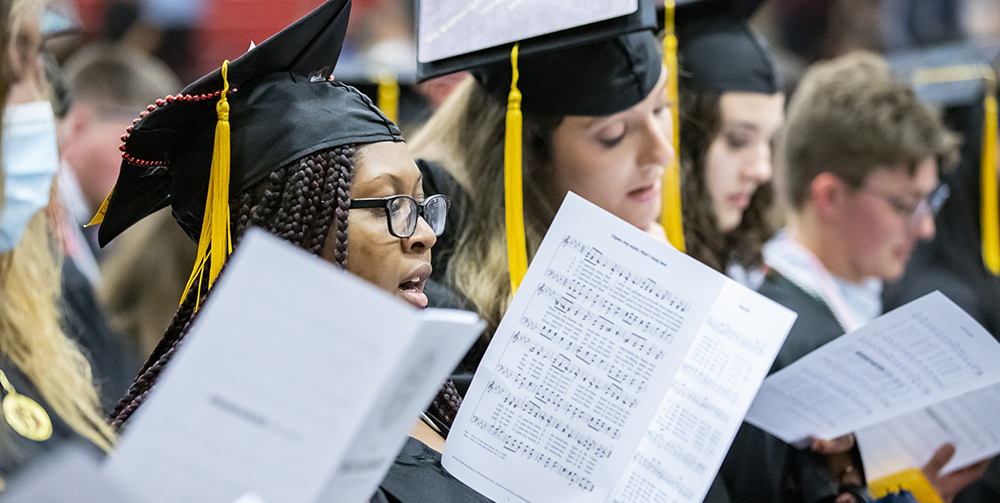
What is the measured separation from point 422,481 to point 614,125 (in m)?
0.92

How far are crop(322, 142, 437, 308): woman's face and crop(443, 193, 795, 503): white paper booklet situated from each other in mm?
184

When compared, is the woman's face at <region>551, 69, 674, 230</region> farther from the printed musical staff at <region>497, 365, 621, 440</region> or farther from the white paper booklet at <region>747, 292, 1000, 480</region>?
the printed musical staff at <region>497, 365, 621, 440</region>

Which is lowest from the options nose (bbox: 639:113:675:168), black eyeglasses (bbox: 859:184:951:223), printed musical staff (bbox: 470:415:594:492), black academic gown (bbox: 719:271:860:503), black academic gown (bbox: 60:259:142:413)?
black academic gown (bbox: 60:259:142:413)

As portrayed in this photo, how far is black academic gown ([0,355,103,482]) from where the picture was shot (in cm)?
123

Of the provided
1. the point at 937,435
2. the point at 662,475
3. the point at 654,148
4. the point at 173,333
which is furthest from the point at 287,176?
the point at 937,435

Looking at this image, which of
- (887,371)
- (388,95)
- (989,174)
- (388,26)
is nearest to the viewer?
(887,371)

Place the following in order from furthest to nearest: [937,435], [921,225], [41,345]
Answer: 1. [921,225]
2. [937,435]
3. [41,345]

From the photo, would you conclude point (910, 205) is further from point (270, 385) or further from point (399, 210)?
point (270, 385)

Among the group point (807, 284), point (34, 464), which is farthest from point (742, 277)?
point (34, 464)

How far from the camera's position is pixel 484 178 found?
2195mm

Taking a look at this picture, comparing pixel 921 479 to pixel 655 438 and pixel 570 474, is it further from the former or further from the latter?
pixel 570 474

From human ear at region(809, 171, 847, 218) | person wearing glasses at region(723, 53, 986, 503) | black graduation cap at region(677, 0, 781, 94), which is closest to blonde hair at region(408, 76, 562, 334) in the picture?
black graduation cap at region(677, 0, 781, 94)

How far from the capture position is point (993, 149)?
12.1 feet

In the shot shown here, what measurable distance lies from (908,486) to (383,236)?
133 centimetres
